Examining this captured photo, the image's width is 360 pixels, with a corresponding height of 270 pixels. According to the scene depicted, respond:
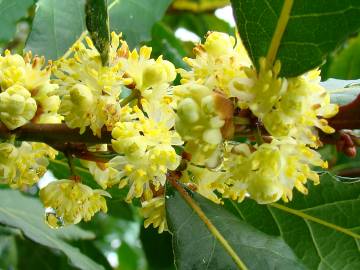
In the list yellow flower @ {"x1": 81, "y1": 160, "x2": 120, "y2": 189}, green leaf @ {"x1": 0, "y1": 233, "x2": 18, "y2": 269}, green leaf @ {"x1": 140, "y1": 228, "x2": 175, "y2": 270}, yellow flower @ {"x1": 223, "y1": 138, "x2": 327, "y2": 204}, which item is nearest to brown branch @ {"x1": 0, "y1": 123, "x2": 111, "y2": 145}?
yellow flower @ {"x1": 81, "y1": 160, "x2": 120, "y2": 189}

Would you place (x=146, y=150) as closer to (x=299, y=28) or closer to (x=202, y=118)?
(x=202, y=118)

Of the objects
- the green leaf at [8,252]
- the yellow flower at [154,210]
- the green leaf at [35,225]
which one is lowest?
the green leaf at [8,252]

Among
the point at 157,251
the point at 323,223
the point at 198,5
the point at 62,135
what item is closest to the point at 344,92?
the point at 323,223

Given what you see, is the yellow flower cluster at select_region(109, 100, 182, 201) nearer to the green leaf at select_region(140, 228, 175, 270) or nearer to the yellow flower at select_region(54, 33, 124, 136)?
the yellow flower at select_region(54, 33, 124, 136)

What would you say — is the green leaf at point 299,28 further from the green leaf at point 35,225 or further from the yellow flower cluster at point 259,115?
the green leaf at point 35,225


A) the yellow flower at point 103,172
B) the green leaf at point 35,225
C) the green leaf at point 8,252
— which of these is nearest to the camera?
the yellow flower at point 103,172

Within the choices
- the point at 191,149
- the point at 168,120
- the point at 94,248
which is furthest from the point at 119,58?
the point at 94,248

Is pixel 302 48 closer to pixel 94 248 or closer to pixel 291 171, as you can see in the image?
pixel 291 171

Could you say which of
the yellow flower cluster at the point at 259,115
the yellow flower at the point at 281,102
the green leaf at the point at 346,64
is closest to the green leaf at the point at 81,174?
the yellow flower cluster at the point at 259,115
